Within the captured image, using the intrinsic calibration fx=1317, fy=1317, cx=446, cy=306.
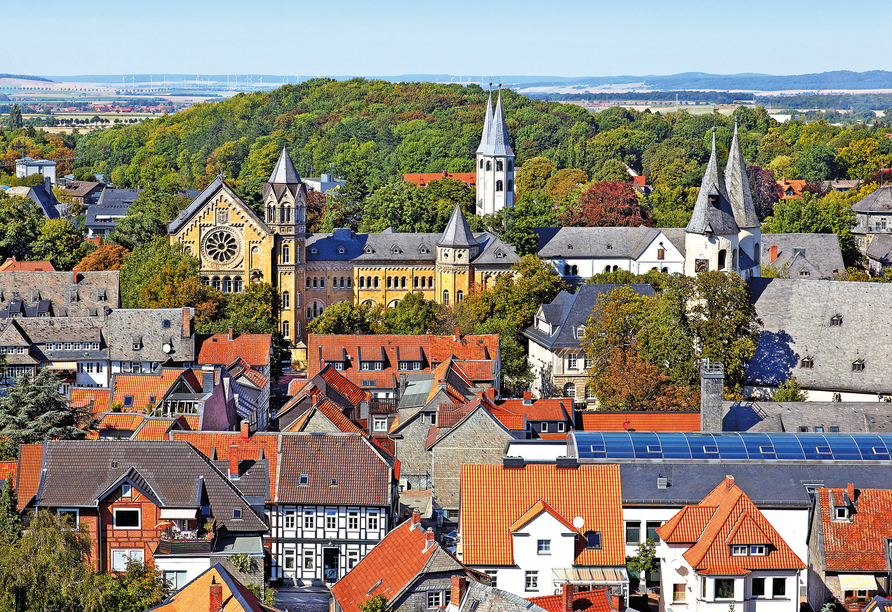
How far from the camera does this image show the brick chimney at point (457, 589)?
39.0 metres

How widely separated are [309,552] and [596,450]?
11.8 m

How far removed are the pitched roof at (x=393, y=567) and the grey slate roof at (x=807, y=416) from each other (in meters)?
23.8

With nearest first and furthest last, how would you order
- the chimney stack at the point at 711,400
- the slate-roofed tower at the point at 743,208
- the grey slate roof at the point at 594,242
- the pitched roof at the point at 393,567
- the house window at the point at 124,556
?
1. the pitched roof at the point at 393,567
2. the house window at the point at 124,556
3. the chimney stack at the point at 711,400
4. the slate-roofed tower at the point at 743,208
5. the grey slate roof at the point at 594,242

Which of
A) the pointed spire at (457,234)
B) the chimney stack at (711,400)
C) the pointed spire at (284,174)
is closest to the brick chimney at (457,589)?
the chimney stack at (711,400)

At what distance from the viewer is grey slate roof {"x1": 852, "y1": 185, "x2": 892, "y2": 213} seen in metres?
140

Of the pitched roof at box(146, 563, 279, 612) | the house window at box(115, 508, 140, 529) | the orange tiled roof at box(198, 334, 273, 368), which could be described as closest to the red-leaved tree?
the orange tiled roof at box(198, 334, 273, 368)

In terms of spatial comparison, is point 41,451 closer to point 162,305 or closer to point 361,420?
point 361,420

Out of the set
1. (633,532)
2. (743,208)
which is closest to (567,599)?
(633,532)

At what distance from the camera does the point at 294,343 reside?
101438 mm

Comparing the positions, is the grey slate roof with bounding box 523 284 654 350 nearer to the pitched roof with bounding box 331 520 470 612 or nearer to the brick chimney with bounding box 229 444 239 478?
the brick chimney with bounding box 229 444 239 478

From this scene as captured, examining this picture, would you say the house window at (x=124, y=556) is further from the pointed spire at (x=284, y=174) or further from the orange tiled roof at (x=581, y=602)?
the pointed spire at (x=284, y=174)

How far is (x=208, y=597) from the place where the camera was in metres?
36.8

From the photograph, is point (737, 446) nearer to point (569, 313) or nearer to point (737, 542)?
point (737, 542)

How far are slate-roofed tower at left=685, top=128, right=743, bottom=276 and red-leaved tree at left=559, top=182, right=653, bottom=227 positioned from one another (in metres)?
42.8
